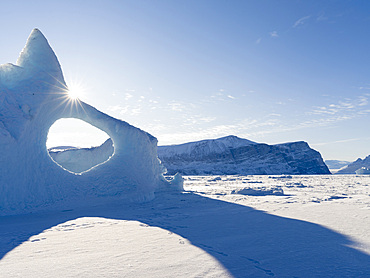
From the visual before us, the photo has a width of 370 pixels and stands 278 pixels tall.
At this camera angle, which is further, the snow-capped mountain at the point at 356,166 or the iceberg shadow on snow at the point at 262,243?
the snow-capped mountain at the point at 356,166

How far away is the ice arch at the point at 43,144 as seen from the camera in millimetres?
6957

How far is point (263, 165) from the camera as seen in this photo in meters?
54.5

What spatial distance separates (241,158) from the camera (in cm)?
5778

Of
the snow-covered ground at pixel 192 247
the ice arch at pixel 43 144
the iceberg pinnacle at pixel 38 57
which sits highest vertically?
the iceberg pinnacle at pixel 38 57

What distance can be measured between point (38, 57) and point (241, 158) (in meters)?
53.1

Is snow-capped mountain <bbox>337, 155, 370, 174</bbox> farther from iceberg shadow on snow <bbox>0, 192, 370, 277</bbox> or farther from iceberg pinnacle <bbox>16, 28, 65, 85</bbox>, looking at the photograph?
iceberg pinnacle <bbox>16, 28, 65, 85</bbox>

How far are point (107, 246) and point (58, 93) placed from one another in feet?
23.0

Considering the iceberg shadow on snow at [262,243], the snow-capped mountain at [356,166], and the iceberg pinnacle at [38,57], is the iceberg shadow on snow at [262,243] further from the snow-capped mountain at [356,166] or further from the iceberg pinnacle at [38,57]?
the snow-capped mountain at [356,166]

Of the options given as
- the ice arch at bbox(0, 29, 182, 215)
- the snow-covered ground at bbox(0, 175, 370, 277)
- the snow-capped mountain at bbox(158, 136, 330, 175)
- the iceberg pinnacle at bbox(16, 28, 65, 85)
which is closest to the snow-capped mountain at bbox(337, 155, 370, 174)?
the snow-capped mountain at bbox(158, 136, 330, 175)

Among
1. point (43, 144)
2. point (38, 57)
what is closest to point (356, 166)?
point (43, 144)

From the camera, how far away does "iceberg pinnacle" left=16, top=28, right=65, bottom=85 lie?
8359mm

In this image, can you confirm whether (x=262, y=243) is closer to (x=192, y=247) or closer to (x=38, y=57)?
(x=192, y=247)

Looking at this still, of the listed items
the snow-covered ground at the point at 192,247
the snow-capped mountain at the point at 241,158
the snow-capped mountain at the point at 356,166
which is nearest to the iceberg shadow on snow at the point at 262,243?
the snow-covered ground at the point at 192,247

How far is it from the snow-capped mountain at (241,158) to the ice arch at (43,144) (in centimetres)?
4504
